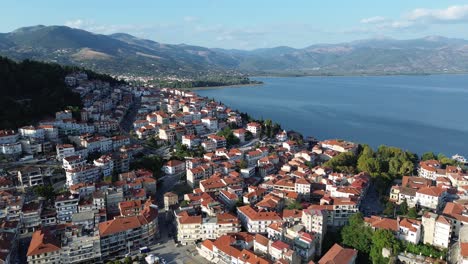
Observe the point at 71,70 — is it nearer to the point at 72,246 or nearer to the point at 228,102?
the point at 228,102

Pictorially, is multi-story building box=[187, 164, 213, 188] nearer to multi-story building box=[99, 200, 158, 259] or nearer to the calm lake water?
multi-story building box=[99, 200, 158, 259]

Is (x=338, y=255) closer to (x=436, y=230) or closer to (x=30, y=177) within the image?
(x=436, y=230)

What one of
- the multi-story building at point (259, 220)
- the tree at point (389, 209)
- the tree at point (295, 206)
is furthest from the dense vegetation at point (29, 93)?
the tree at point (389, 209)

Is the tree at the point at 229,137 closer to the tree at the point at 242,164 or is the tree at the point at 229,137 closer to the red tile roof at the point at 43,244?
the tree at the point at 242,164

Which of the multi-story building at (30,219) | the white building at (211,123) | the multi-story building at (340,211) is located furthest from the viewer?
the white building at (211,123)

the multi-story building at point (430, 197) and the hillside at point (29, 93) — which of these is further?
the hillside at point (29, 93)

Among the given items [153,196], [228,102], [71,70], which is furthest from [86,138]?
[228,102]

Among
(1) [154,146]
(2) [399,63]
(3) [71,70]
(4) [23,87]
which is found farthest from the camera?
(2) [399,63]

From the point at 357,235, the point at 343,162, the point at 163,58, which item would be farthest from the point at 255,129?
the point at 163,58
